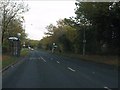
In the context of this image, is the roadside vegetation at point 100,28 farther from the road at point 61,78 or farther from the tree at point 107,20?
the road at point 61,78

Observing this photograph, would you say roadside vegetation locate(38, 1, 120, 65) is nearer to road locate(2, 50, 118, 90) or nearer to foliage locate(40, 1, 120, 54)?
foliage locate(40, 1, 120, 54)

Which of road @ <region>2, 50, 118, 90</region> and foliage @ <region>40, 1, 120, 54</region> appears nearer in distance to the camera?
road @ <region>2, 50, 118, 90</region>

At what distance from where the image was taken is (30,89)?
1402 centimetres

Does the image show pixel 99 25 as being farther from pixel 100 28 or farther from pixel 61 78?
pixel 61 78

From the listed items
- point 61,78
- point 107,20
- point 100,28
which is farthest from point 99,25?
point 61,78

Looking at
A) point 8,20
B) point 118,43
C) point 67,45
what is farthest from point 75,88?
point 67,45

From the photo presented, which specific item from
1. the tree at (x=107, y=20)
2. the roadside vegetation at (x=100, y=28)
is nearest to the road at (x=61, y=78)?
the roadside vegetation at (x=100, y=28)

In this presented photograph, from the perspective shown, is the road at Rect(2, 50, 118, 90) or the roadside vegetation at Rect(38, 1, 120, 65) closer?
the road at Rect(2, 50, 118, 90)

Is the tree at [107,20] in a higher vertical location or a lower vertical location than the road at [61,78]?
higher

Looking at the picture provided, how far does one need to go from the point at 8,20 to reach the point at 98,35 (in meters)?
13.6

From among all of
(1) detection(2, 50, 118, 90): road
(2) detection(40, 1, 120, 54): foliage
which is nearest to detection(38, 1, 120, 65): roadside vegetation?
(2) detection(40, 1, 120, 54): foliage

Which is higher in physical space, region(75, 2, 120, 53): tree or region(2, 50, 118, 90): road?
region(75, 2, 120, 53): tree

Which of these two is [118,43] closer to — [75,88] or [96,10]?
[96,10]

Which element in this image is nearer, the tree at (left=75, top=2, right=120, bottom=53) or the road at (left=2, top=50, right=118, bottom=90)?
the road at (left=2, top=50, right=118, bottom=90)
